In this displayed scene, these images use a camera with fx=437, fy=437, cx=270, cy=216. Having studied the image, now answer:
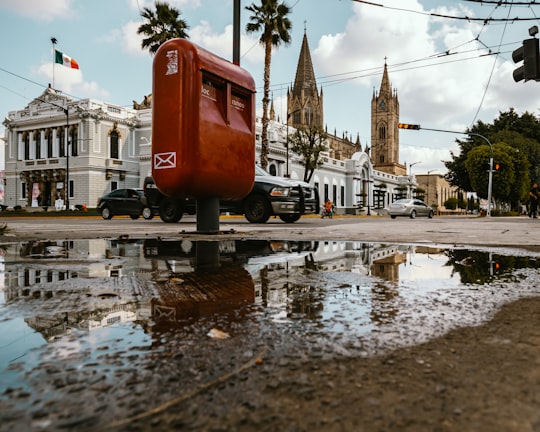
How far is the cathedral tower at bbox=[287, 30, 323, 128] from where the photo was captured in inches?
3401

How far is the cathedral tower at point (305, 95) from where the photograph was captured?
86.4 meters

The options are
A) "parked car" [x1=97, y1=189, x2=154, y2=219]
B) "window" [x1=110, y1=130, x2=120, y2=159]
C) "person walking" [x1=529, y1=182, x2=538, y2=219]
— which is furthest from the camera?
"window" [x1=110, y1=130, x2=120, y2=159]

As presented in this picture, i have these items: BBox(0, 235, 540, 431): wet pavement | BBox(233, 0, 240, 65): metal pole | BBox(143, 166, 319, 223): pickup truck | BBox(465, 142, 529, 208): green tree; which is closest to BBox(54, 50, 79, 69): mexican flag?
BBox(143, 166, 319, 223): pickup truck

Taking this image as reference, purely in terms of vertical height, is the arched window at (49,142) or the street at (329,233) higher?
the arched window at (49,142)

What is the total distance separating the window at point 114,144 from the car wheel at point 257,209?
33.8 meters

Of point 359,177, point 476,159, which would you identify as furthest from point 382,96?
point 476,159

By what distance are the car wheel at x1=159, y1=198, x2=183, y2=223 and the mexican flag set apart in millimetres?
28370

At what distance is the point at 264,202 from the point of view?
12391mm

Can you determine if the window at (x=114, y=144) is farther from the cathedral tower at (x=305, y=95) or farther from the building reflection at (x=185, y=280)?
the cathedral tower at (x=305, y=95)

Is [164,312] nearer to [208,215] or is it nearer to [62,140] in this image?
[208,215]

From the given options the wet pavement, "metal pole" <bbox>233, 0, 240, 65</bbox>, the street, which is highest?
"metal pole" <bbox>233, 0, 240, 65</bbox>

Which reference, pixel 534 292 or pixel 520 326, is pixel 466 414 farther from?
pixel 534 292

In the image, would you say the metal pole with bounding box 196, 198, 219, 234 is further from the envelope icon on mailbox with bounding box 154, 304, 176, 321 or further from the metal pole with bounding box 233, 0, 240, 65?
the envelope icon on mailbox with bounding box 154, 304, 176, 321

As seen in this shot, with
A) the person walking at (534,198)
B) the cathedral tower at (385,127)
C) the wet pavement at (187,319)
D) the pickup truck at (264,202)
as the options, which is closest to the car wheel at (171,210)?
the pickup truck at (264,202)
